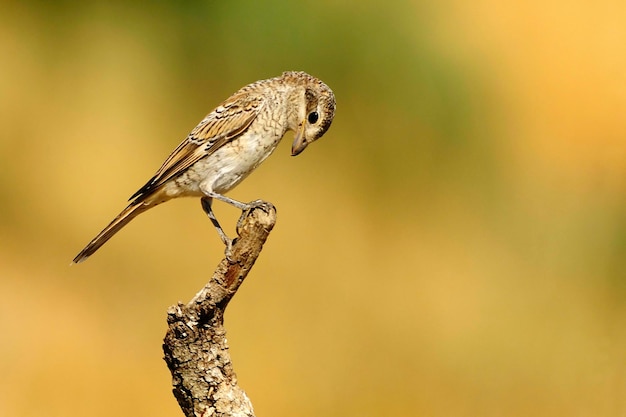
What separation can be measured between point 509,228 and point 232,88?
1.45 metres

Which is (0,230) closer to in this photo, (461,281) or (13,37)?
(13,37)

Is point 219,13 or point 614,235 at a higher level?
point 614,235

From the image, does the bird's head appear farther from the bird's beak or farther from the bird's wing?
the bird's wing

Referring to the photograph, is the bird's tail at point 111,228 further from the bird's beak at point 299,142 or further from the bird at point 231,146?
the bird's beak at point 299,142

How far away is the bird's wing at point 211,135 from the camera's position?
8.60 ft

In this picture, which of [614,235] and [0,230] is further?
[614,235]

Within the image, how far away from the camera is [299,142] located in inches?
99.9

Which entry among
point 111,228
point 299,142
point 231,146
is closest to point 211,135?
point 231,146

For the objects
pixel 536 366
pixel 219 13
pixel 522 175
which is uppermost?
pixel 522 175

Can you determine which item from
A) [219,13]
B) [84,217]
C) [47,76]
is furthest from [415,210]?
[47,76]

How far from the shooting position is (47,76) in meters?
3.45

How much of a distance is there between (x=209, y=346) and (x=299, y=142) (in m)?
0.78

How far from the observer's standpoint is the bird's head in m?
2.54

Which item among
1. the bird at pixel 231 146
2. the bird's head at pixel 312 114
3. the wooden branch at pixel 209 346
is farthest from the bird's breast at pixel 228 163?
the wooden branch at pixel 209 346
